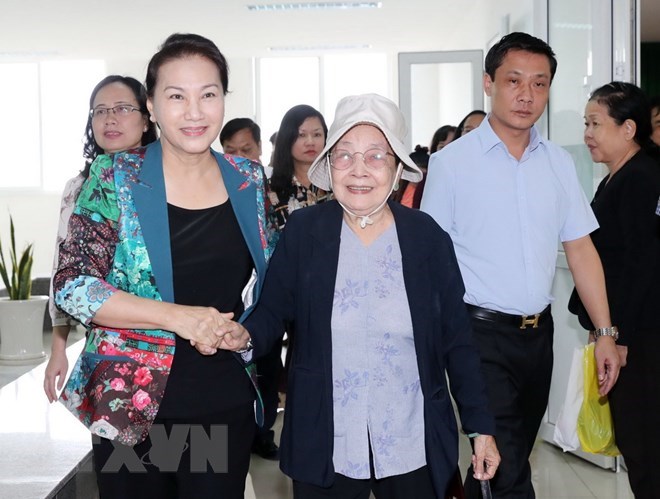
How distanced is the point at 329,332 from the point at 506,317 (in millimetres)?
997

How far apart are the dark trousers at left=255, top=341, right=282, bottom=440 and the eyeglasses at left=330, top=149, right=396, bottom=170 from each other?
48 cm

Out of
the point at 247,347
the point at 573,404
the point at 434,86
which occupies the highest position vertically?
the point at 434,86

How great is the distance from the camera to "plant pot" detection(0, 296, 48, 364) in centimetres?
697

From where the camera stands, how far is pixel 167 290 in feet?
5.83

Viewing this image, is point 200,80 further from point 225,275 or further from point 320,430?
point 320,430

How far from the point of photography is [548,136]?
521 cm

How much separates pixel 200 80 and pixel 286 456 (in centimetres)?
86

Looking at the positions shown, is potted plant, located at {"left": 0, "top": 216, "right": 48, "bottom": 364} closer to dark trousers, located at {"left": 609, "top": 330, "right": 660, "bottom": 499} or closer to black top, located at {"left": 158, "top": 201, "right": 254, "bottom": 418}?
dark trousers, located at {"left": 609, "top": 330, "right": 660, "bottom": 499}

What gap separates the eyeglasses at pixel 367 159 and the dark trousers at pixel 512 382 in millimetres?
944

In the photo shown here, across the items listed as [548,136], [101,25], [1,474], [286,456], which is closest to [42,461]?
[1,474]

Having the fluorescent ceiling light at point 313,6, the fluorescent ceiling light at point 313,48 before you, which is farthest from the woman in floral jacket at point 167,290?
the fluorescent ceiling light at point 313,48

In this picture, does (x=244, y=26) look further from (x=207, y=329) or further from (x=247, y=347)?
(x=207, y=329)

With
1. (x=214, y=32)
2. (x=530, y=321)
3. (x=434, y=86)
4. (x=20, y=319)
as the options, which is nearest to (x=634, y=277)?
(x=530, y=321)

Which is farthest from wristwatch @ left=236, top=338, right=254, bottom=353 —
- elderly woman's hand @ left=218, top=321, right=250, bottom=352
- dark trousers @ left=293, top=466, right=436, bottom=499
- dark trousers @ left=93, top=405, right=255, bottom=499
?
dark trousers @ left=293, top=466, right=436, bottom=499
